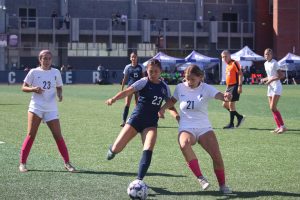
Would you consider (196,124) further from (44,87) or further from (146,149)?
(44,87)

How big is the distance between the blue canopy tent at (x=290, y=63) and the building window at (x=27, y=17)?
22.5 m

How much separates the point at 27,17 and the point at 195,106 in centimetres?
5689

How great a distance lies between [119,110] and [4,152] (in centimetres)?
1243

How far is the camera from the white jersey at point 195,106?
29.2 ft

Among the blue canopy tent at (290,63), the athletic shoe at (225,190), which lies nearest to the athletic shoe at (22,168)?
the athletic shoe at (225,190)

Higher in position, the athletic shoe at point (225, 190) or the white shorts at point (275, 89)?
→ the white shorts at point (275, 89)

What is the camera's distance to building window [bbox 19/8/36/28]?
63.8 m

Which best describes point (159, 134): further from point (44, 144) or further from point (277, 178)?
point (277, 178)

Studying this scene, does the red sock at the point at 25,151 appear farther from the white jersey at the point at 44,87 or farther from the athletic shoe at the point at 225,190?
the athletic shoe at the point at 225,190

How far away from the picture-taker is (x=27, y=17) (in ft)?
210

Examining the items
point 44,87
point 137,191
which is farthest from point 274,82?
point 137,191

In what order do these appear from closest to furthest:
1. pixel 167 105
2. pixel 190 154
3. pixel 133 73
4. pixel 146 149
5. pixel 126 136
A: pixel 190 154 → pixel 146 149 → pixel 167 105 → pixel 126 136 → pixel 133 73

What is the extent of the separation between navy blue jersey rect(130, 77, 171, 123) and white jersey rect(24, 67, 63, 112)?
1947 mm

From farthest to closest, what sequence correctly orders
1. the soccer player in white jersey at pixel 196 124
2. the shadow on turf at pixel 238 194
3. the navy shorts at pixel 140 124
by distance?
the navy shorts at pixel 140 124
the soccer player in white jersey at pixel 196 124
the shadow on turf at pixel 238 194
